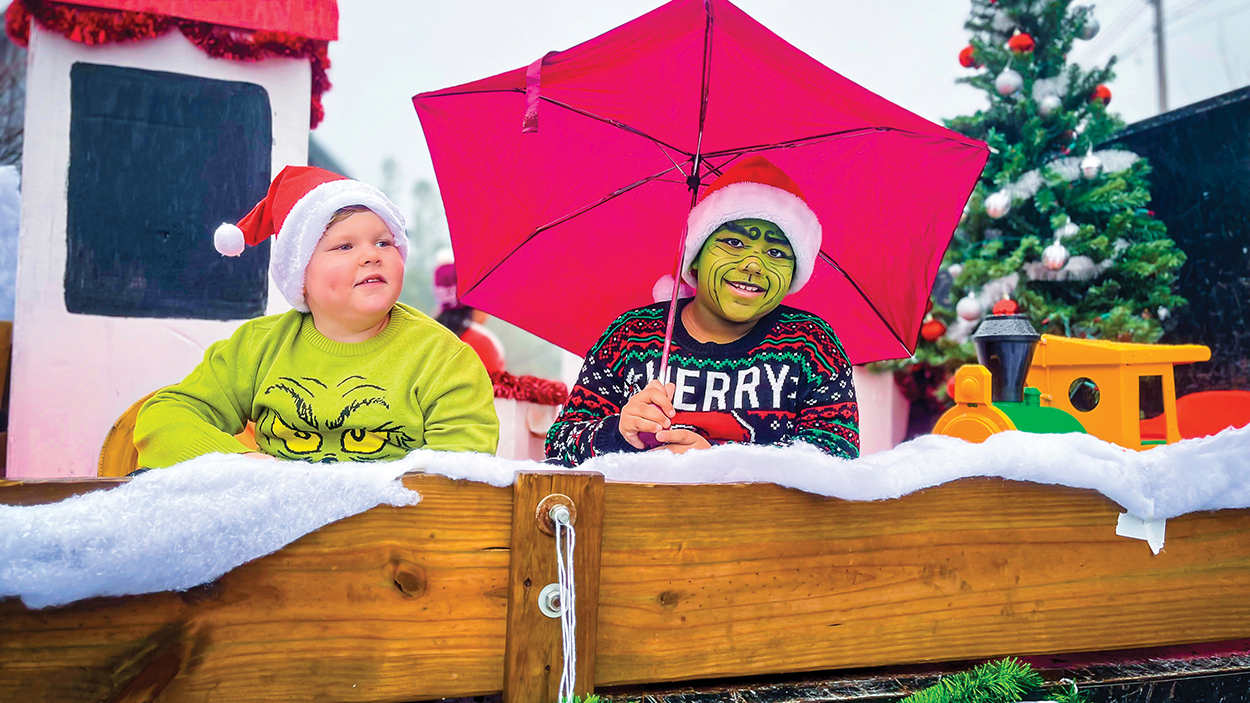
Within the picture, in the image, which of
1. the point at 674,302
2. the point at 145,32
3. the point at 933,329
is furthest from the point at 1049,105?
the point at 145,32

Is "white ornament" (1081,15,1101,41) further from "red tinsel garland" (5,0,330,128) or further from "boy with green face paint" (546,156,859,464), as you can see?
"red tinsel garland" (5,0,330,128)

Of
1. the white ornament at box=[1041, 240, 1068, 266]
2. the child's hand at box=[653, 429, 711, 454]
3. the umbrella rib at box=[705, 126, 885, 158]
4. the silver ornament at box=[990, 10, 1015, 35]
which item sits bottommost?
the child's hand at box=[653, 429, 711, 454]

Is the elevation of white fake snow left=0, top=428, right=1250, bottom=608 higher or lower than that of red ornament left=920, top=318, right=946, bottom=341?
lower

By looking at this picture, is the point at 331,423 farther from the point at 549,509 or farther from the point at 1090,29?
the point at 1090,29

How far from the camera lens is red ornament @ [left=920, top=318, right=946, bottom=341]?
416 centimetres

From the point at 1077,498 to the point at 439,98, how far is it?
1.40 m

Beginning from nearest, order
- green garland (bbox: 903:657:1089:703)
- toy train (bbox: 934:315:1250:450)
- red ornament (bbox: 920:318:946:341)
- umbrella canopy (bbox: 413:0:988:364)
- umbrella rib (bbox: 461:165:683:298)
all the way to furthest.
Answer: green garland (bbox: 903:657:1089:703) → umbrella canopy (bbox: 413:0:988:364) → umbrella rib (bbox: 461:165:683:298) → toy train (bbox: 934:315:1250:450) → red ornament (bbox: 920:318:946:341)

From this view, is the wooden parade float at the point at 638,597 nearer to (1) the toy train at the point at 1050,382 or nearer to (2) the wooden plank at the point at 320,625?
(2) the wooden plank at the point at 320,625

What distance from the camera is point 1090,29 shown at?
4125 mm

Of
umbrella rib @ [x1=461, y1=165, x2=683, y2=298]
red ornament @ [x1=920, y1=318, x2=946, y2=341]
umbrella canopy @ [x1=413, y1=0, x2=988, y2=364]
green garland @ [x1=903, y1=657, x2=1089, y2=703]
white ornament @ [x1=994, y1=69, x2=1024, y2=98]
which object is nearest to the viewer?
green garland @ [x1=903, y1=657, x2=1089, y2=703]

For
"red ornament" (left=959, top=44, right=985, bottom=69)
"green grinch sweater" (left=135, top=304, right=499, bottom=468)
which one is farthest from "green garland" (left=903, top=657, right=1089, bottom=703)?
"red ornament" (left=959, top=44, right=985, bottom=69)

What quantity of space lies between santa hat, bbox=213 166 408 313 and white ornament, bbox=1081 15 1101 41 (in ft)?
Result: 13.8

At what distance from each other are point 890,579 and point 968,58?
13.8ft

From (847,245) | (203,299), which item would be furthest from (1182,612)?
(203,299)
